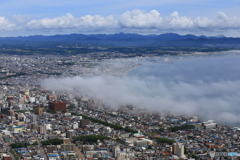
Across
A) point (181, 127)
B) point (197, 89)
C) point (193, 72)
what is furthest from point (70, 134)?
point (193, 72)

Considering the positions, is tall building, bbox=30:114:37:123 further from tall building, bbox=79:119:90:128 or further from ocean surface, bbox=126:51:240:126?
ocean surface, bbox=126:51:240:126

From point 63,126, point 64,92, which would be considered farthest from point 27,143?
point 64,92

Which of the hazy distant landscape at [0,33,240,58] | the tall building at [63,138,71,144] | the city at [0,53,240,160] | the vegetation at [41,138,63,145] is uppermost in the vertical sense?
the hazy distant landscape at [0,33,240,58]

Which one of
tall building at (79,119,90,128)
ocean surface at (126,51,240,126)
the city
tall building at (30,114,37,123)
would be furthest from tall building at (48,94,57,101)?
tall building at (79,119,90,128)

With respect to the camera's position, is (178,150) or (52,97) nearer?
(178,150)

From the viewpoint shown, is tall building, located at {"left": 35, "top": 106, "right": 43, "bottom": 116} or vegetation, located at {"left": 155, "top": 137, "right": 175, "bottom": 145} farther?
tall building, located at {"left": 35, "top": 106, "right": 43, "bottom": 116}

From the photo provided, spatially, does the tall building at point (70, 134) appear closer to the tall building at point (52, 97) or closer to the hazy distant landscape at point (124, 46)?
the tall building at point (52, 97)

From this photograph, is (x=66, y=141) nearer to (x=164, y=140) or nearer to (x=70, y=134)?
(x=70, y=134)

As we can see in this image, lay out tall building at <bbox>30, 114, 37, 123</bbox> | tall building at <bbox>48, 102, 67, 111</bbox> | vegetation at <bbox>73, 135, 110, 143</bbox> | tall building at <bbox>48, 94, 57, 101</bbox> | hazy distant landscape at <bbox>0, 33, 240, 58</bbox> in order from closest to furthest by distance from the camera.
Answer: vegetation at <bbox>73, 135, 110, 143</bbox>, tall building at <bbox>30, 114, 37, 123</bbox>, tall building at <bbox>48, 102, 67, 111</bbox>, tall building at <bbox>48, 94, 57, 101</bbox>, hazy distant landscape at <bbox>0, 33, 240, 58</bbox>

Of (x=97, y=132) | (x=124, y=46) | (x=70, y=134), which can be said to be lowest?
(x=97, y=132)

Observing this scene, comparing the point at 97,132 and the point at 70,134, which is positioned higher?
the point at 70,134

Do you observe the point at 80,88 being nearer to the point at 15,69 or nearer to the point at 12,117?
the point at 12,117
